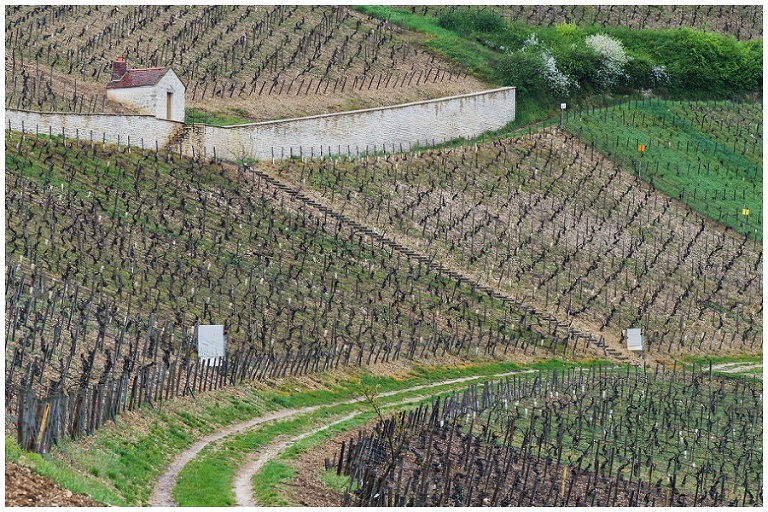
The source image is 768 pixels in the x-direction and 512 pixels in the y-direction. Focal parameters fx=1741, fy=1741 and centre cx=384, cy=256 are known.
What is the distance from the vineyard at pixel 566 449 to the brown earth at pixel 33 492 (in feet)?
22.1

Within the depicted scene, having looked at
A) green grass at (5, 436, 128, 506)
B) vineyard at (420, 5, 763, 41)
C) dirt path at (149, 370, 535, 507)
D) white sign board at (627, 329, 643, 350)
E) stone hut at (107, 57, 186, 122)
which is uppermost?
vineyard at (420, 5, 763, 41)

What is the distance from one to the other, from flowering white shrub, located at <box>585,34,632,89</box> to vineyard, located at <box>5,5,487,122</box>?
8.71 m

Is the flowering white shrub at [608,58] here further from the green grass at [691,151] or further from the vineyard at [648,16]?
the vineyard at [648,16]

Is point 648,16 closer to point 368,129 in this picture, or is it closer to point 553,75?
point 553,75

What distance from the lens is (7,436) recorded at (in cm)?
3466

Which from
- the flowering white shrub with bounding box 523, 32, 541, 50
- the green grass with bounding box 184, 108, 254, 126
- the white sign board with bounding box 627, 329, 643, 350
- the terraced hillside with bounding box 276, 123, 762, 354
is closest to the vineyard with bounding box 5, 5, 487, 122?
the green grass with bounding box 184, 108, 254, 126

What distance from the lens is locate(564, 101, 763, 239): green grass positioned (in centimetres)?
8119

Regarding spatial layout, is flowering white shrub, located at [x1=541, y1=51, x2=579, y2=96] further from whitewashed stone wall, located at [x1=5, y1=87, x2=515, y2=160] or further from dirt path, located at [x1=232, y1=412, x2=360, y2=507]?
dirt path, located at [x1=232, y1=412, x2=360, y2=507]

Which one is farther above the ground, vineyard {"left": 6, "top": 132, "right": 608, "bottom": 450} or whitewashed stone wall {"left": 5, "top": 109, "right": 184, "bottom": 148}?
whitewashed stone wall {"left": 5, "top": 109, "right": 184, "bottom": 148}

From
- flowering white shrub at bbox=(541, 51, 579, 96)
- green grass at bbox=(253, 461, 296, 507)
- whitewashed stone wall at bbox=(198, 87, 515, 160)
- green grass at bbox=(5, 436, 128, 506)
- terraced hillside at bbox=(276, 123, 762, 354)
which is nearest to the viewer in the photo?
green grass at bbox=(5, 436, 128, 506)

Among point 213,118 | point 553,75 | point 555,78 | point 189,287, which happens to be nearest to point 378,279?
point 189,287

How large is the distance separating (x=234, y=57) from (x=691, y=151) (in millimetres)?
23183

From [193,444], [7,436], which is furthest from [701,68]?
[7,436]

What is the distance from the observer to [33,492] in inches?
1186
